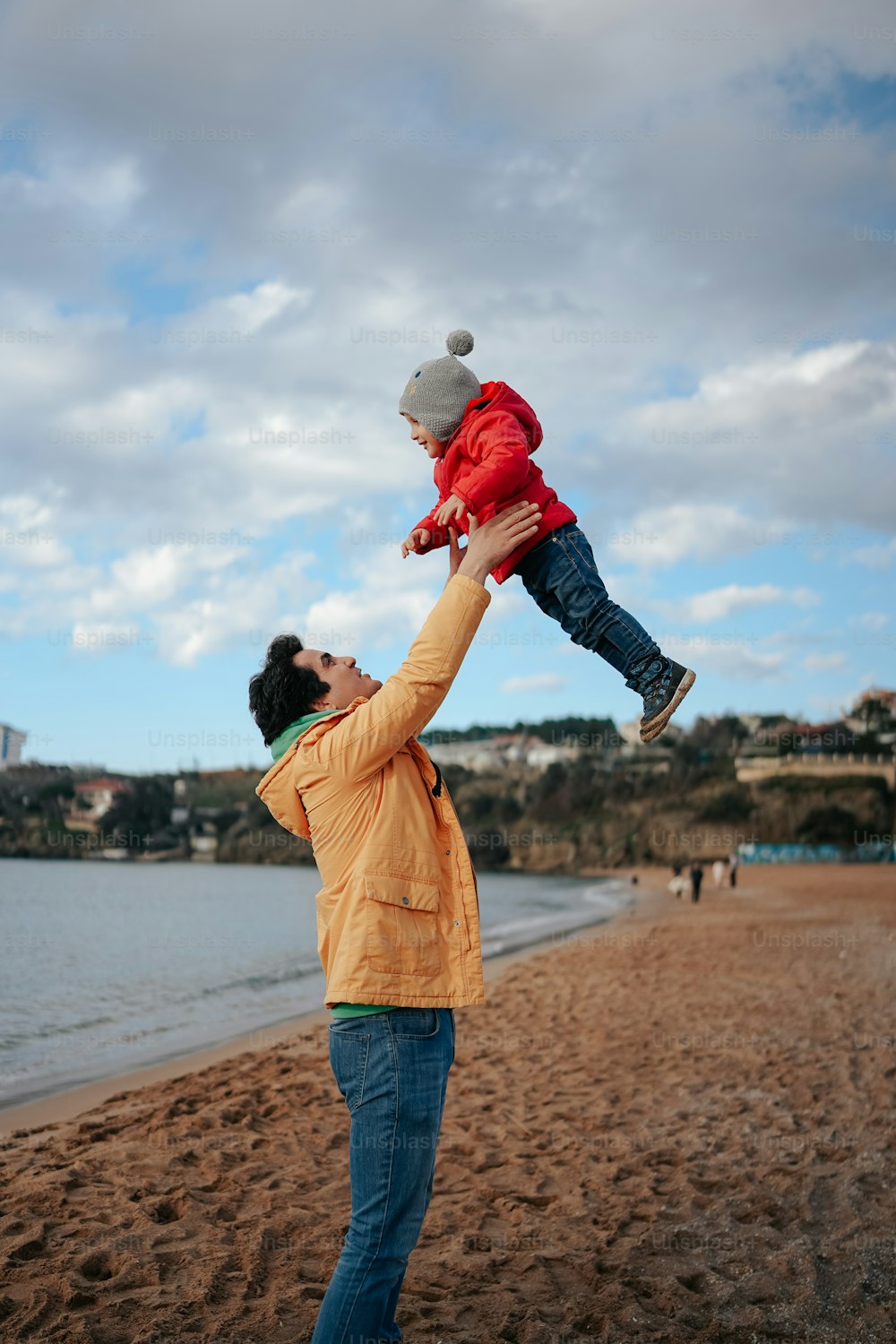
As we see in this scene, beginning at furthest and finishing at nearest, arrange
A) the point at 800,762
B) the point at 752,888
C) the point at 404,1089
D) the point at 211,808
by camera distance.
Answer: the point at 211,808 → the point at 800,762 → the point at 752,888 → the point at 404,1089

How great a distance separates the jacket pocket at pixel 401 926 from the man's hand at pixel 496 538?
2.62 ft

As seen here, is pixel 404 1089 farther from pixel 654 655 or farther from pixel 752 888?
pixel 752 888

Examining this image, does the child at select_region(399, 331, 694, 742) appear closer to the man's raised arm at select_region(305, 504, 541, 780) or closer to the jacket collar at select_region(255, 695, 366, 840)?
the man's raised arm at select_region(305, 504, 541, 780)

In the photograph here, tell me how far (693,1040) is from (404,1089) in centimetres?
863

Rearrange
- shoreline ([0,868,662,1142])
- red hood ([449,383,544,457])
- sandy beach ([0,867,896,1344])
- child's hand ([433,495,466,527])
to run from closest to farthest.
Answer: child's hand ([433,495,466,527]) → red hood ([449,383,544,457]) → sandy beach ([0,867,896,1344]) → shoreline ([0,868,662,1142])

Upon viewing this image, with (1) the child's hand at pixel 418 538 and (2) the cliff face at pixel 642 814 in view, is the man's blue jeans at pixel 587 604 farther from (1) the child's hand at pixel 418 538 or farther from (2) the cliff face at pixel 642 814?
(2) the cliff face at pixel 642 814

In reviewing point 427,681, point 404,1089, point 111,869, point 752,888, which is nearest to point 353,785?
point 427,681

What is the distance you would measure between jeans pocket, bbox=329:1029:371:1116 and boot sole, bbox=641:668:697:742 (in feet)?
3.67

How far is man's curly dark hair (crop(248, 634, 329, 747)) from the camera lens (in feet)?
9.09

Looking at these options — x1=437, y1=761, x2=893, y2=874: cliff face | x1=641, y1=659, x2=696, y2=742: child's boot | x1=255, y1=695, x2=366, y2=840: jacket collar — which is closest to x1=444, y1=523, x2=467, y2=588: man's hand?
x1=255, y1=695, x2=366, y2=840: jacket collar

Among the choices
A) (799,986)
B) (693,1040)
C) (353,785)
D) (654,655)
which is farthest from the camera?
(799,986)

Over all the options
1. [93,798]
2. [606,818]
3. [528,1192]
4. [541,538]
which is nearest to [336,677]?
[541,538]

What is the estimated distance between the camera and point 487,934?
28.3m

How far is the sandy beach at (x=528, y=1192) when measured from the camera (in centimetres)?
399
